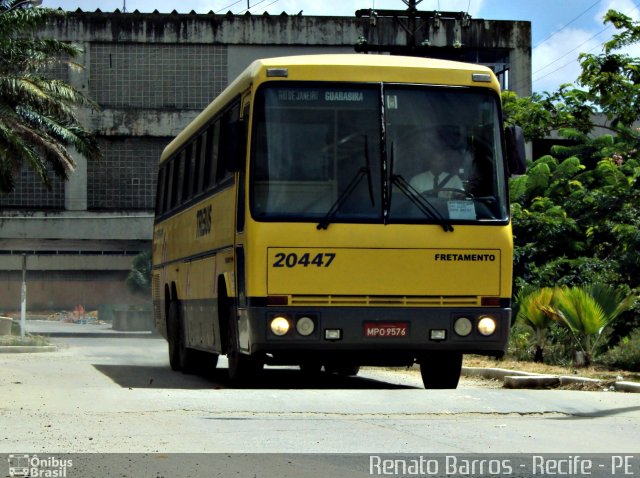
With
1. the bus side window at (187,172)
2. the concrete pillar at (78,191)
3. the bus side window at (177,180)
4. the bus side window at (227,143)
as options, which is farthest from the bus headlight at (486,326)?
the concrete pillar at (78,191)

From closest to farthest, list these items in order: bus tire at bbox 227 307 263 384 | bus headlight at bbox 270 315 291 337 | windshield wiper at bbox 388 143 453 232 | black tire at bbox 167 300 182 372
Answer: bus headlight at bbox 270 315 291 337
windshield wiper at bbox 388 143 453 232
bus tire at bbox 227 307 263 384
black tire at bbox 167 300 182 372

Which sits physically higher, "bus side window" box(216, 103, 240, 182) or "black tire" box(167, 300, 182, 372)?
"bus side window" box(216, 103, 240, 182)

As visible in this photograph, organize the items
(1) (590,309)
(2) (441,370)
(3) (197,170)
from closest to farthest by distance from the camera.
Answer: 1. (2) (441,370)
2. (3) (197,170)
3. (1) (590,309)

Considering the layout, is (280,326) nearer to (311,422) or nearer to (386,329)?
(386,329)

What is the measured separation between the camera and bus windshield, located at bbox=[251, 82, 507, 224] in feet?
45.4

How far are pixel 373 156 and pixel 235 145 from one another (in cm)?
154

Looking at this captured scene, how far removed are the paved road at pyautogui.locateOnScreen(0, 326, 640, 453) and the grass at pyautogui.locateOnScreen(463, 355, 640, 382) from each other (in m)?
4.43

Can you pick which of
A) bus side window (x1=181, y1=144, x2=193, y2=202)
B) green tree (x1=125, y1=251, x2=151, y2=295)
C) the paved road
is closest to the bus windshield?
the paved road

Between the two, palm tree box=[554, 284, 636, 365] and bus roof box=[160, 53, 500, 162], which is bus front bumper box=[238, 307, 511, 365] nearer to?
bus roof box=[160, 53, 500, 162]

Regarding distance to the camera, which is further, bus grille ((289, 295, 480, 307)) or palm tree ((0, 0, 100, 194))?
palm tree ((0, 0, 100, 194))

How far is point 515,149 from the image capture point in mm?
14273

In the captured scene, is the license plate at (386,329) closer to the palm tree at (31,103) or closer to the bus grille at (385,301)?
the bus grille at (385,301)

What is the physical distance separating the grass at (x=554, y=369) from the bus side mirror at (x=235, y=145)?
658 cm

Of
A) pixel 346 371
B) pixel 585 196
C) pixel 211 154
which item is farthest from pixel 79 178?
pixel 211 154
